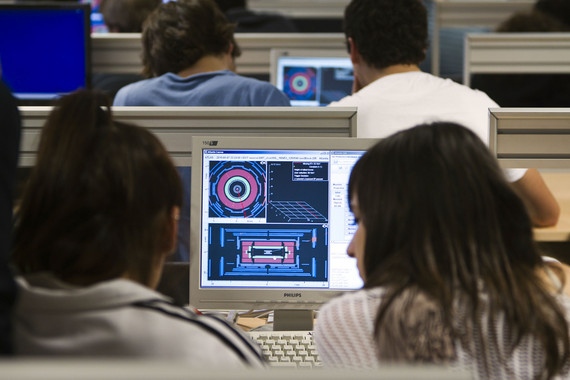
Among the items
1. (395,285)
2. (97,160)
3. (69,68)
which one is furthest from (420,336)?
(69,68)

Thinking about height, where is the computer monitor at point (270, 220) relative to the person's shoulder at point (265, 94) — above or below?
below

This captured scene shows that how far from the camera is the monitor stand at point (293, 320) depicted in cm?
210

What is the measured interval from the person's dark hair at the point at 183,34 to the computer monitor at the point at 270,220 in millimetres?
1263

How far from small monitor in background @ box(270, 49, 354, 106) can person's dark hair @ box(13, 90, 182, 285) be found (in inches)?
108

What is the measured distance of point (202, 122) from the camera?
2.18 m

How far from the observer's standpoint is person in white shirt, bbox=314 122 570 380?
4.26 ft

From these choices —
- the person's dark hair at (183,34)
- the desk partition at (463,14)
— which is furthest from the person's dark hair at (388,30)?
the desk partition at (463,14)

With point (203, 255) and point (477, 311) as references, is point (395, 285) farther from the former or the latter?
point (203, 255)

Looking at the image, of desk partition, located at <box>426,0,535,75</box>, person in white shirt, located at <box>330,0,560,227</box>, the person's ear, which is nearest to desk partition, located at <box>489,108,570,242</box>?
person in white shirt, located at <box>330,0,560,227</box>

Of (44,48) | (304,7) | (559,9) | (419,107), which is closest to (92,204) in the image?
(419,107)

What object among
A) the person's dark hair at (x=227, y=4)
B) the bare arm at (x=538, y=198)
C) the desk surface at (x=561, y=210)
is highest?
the person's dark hair at (x=227, y=4)

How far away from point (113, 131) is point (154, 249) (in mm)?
178

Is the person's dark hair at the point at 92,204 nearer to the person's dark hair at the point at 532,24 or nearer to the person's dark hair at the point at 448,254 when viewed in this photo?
the person's dark hair at the point at 448,254

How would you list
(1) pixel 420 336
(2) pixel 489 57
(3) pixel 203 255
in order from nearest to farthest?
(1) pixel 420 336 → (3) pixel 203 255 → (2) pixel 489 57
